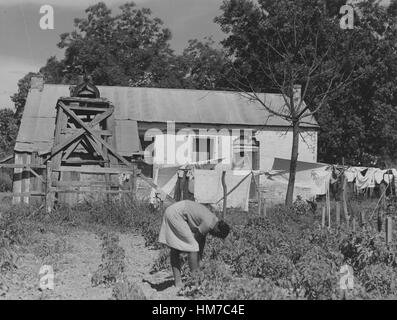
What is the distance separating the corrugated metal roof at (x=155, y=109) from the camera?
24.8 meters

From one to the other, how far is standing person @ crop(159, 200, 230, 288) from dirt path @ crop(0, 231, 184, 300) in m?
0.40

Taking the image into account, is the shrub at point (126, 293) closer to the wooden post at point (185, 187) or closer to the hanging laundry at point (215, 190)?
the hanging laundry at point (215, 190)

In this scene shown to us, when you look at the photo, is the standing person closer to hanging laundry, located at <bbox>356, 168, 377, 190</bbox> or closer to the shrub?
the shrub

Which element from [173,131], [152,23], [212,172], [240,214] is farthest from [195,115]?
[152,23]

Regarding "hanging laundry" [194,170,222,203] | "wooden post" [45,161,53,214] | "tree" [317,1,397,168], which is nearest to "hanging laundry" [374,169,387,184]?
"hanging laundry" [194,170,222,203]

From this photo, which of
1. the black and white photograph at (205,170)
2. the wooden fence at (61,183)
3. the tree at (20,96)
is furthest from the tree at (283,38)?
the tree at (20,96)

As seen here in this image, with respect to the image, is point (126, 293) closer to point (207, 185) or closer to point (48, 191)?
point (48, 191)

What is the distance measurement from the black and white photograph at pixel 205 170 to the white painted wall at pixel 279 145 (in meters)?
0.06

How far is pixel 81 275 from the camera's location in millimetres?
8992

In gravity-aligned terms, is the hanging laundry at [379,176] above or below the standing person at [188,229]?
above

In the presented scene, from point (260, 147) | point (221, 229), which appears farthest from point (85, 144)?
point (221, 229)

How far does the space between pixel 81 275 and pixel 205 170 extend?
10.6m

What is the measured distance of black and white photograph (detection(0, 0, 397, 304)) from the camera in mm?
8023

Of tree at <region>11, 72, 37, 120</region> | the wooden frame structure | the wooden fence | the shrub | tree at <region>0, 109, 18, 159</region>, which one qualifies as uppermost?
tree at <region>11, 72, 37, 120</region>
